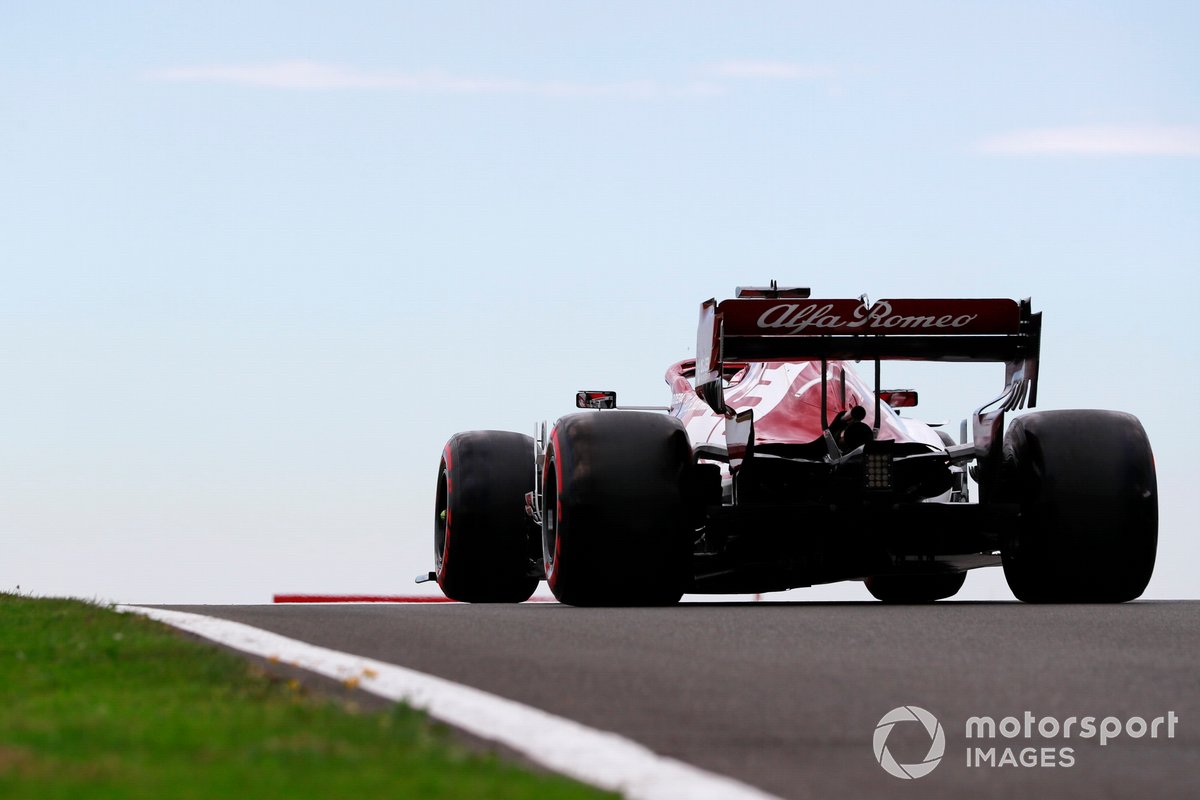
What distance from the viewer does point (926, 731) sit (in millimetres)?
6012

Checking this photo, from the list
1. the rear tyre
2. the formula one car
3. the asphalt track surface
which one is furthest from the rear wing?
the rear tyre

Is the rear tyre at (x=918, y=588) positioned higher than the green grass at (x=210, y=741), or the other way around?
the green grass at (x=210, y=741)

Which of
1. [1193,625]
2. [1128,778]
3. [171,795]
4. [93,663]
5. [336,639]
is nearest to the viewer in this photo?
[171,795]

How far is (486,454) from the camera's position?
16344mm

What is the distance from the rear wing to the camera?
42.1ft

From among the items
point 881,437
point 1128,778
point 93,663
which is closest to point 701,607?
point 881,437

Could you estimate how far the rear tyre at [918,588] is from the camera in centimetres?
1802

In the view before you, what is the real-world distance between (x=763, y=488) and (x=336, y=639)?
485cm

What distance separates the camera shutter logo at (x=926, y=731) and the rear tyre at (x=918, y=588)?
1169cm

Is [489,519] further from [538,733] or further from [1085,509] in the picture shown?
[538,733]

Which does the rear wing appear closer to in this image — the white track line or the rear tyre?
the rear tyre

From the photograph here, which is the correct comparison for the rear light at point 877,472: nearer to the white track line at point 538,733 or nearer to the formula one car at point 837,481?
the formula one car at point 837,481

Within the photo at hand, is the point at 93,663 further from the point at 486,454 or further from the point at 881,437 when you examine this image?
the point at 486,454

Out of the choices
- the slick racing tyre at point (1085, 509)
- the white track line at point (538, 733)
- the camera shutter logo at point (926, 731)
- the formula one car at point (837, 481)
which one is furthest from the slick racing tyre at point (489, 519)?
the camera shutter logo at point (926, 731)
